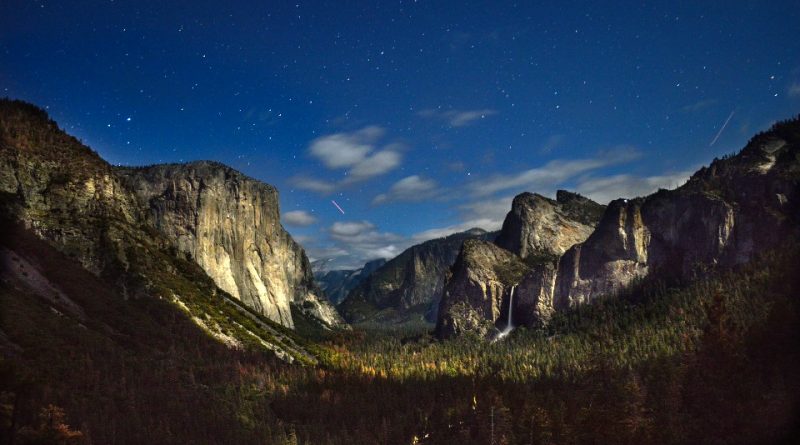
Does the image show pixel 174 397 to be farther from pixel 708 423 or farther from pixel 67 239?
pixel 708 423

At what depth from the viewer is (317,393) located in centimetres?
15738

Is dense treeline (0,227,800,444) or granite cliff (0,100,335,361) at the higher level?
granite cliff (0,100,335,361)

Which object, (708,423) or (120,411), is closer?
(120,411)

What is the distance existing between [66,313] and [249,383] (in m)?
52.5

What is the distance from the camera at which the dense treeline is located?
78750 millimetres

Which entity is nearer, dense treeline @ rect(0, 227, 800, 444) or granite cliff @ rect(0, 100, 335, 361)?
dense treeline @ rect(0, 227, 800, 444)

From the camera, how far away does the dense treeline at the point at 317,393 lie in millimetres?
78750

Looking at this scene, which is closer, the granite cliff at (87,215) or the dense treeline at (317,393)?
the dense treeline at (317,393)

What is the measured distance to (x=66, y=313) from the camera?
107750 millimetres

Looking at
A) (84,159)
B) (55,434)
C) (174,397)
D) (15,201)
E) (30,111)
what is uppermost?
(30,111)

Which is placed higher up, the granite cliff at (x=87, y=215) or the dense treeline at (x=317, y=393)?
the granite cliff at (x=87, y=215)

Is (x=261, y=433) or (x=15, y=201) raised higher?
(x=15, y=201)

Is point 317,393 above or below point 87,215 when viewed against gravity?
below

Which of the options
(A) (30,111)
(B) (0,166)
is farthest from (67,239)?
(A) (30,111)
